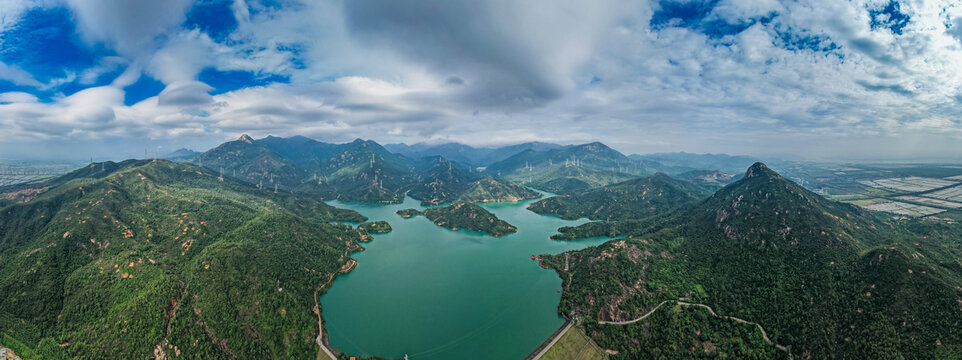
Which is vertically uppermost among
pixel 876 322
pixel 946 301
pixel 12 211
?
pixel 12 211

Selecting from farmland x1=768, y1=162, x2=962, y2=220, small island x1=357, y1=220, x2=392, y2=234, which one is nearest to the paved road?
small island x1=357, y1=220, x2=392, y2=234

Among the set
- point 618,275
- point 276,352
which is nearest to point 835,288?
point 618,275

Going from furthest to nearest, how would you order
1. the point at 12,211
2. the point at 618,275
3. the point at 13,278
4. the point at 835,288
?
the point at 12,211
the point at 618,275
the point at 13,278
the point at 835,288

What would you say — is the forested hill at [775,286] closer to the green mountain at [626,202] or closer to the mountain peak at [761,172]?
the mountain peak at [761,172]

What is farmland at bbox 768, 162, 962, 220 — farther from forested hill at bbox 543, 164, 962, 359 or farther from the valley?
forested hill at bbox 543, 164, 962, 359

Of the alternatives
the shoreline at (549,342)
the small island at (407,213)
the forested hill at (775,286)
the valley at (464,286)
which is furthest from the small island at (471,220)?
the shoreline at (549,342)

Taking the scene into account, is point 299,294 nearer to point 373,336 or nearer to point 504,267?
point 373,336
